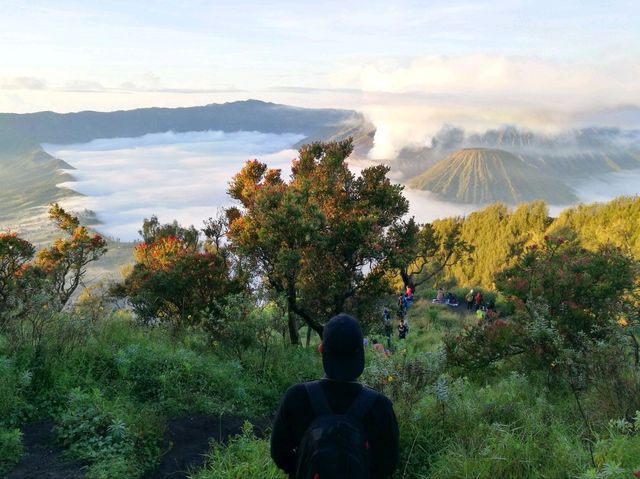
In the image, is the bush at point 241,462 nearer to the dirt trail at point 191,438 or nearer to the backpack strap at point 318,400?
the dirt trail at point 191,438

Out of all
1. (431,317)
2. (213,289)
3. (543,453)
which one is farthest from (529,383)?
(431,317)

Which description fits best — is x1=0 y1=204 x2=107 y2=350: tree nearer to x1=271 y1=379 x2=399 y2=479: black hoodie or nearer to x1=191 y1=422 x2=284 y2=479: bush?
x1=191 y1=422 x2=284 y2=479: bush

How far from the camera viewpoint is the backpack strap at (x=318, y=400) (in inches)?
101

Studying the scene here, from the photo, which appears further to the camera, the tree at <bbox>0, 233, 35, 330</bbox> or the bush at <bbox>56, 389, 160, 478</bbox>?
the tree at <bbox>0, 233, 35, 330</bbox>

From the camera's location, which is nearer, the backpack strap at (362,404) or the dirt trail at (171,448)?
the backpack strap at (362,404)

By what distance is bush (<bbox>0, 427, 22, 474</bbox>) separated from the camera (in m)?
4.80

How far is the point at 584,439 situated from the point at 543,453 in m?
0.63

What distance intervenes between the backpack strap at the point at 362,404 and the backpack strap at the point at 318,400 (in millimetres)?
109

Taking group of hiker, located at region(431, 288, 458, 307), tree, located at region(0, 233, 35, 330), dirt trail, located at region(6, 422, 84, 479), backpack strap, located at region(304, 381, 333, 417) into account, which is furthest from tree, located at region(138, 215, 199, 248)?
backpack strap, located at region(304, 381, 333, 417)

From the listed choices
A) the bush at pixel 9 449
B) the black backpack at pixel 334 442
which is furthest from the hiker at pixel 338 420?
the bush at pixel 9 449

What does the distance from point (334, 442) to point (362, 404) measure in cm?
25

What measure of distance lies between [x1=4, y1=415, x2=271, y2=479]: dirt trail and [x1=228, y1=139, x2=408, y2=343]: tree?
17.5 feet

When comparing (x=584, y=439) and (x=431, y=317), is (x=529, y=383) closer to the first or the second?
(x=584, y=439)

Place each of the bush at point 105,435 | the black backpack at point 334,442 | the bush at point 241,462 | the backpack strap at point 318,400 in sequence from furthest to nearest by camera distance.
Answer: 1. the bush at point 105,435
2. the bush at point 241,462
3. the backpack strap at point 318,400
4. the black backpack at point 334,442
